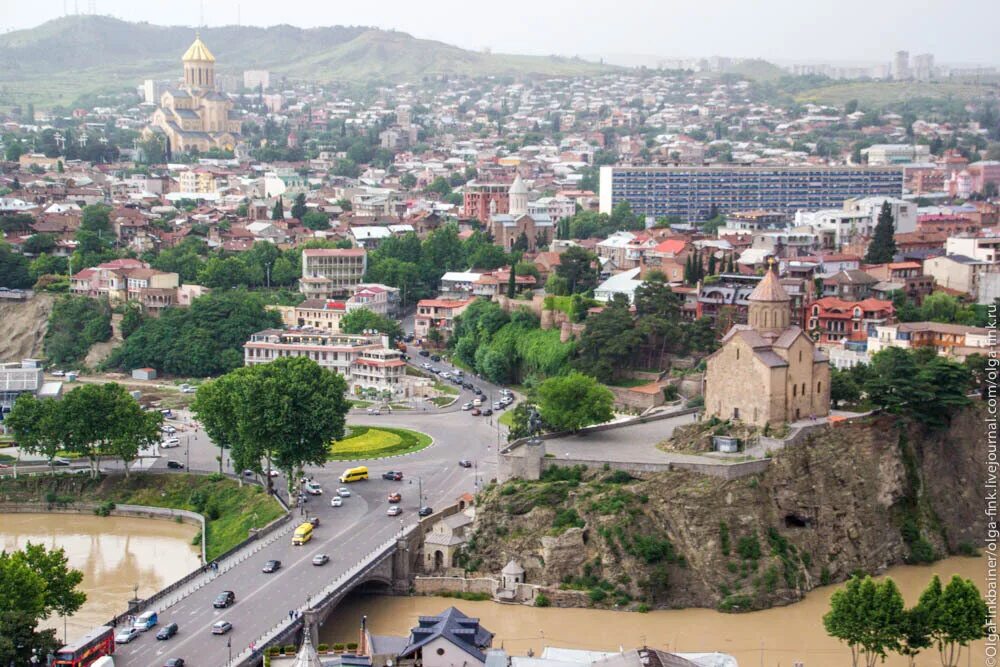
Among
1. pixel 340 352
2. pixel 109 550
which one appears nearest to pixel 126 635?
pixel 109 550

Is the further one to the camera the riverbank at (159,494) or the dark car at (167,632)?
the riverbank at (159,494)

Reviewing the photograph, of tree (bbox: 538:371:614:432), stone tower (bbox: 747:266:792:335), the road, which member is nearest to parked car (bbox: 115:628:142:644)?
the road

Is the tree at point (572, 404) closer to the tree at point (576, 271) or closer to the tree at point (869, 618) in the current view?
the tree at point (869, 618)

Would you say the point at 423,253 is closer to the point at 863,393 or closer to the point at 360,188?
the point at 360,188

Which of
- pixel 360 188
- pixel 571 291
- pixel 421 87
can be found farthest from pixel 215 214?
pixel 421 87

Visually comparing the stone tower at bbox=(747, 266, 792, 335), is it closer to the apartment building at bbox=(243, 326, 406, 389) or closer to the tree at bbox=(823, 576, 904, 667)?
the tree at bbox=(823, 576, 904, 667)

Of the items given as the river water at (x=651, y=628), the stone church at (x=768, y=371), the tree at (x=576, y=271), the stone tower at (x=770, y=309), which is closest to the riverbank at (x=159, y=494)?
the river water at (x=651, y=628)

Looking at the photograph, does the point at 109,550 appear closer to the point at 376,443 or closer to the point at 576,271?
the point at 376,443
